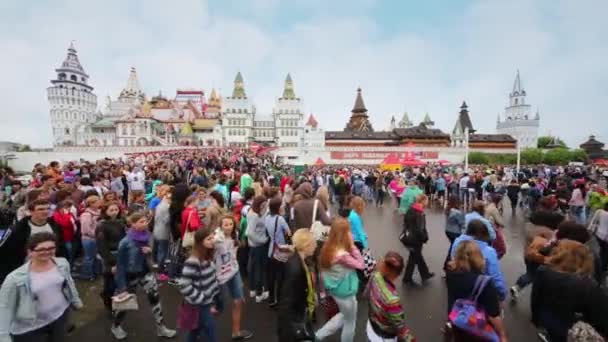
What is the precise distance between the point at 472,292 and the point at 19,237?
4855mm

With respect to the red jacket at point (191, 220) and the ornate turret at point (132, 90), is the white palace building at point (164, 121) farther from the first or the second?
the red jacket at point (191, 220)

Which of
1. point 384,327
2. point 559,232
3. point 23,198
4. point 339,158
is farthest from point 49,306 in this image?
point 339,158

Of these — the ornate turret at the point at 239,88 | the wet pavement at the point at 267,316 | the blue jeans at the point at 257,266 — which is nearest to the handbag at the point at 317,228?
the blue jeans at the point at 257,266

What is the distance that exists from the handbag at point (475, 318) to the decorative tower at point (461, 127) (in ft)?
212

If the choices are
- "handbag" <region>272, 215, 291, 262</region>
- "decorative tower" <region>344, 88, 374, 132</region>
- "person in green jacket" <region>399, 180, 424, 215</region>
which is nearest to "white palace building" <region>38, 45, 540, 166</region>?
"decorative tower" <region>344, 88, 374, 132</region>

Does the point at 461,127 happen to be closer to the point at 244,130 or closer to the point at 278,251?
the point at 244,130

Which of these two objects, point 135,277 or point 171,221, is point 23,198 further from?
point 135,277

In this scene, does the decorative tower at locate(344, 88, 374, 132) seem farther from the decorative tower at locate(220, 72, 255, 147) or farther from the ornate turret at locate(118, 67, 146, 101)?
the ornate turret at locate(118, 67, 146, 101)

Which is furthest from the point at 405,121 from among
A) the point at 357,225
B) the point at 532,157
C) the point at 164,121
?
the point at 357,225

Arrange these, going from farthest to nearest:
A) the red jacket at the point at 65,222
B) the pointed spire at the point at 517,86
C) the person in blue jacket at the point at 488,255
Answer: the pointed spire at the point at 517,86, the red jacket at the point at 65,222, the person in blue jacket at the point at 488,255

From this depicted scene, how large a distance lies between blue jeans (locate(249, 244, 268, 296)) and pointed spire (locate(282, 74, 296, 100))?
208ft

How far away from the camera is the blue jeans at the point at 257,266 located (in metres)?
4.70

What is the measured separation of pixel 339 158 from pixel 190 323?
41281 mm

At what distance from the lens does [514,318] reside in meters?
4.27
